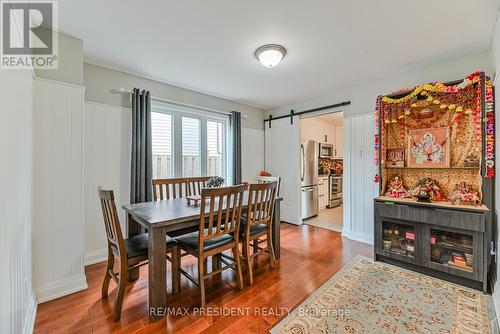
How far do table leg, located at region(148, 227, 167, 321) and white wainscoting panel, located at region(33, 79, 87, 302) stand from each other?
0.98 meters

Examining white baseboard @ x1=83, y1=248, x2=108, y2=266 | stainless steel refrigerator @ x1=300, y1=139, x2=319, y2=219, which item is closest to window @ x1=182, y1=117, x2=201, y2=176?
white baseboard @ x1=83, y1=248, x2=108, y2=266

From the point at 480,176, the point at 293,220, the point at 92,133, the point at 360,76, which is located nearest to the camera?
the point at 480,176

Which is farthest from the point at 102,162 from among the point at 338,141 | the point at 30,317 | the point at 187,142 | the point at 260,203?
the point at 338,141

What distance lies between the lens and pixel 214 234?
2.09 m

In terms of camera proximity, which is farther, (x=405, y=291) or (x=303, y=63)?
(x=303, y=63)

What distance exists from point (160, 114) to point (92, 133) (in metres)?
1.01

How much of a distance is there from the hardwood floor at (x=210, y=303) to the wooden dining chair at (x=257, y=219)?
0.79 ft

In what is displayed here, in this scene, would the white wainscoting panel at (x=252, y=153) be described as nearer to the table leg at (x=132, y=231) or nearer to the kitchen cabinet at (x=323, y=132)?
the kitchen cabinet at (x=323, y=132)

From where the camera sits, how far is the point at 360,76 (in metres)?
3.27

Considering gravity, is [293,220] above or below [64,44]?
below

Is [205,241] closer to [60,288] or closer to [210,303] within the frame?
[210,303]

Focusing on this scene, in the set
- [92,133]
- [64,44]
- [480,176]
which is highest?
[64,44]

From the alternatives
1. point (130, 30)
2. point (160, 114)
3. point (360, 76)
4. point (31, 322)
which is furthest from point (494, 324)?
point (160, 114)

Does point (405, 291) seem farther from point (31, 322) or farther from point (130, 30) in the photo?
point (130, 30)
